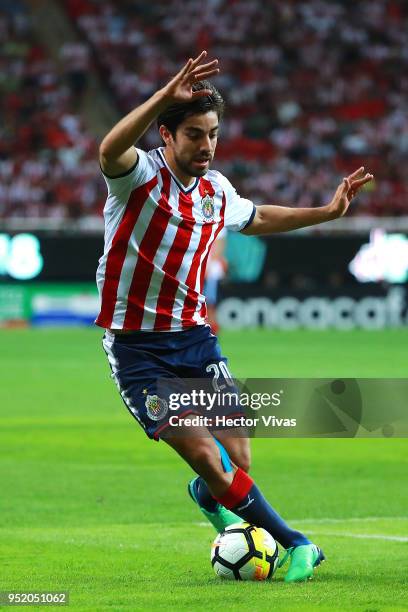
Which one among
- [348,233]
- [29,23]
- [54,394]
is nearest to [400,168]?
[348,233]

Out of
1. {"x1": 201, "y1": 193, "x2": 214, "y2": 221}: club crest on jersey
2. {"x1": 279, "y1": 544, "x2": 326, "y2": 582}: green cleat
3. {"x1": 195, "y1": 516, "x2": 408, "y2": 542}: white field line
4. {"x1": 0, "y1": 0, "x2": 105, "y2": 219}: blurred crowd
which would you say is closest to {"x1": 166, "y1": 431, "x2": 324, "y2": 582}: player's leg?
{"x1": 279, "y1": 544, "x2": 326, "y2": 582}: green cleat

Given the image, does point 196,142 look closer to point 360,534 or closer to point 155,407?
point 155,407

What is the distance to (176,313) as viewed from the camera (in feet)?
19.1

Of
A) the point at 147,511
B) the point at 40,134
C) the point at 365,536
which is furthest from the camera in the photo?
the point at 40,134

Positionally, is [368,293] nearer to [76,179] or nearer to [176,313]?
[76,179]

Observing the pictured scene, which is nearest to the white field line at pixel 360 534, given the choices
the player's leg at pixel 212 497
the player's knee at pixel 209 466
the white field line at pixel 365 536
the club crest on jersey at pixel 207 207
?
the white field line at pixel 365 536

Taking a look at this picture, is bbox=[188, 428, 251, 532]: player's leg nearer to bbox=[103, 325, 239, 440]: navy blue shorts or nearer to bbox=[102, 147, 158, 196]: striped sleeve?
bbox=[103, 325, 239, 440]: navy blue shorts

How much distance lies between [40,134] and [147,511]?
25935 mm

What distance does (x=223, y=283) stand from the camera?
2736 cm

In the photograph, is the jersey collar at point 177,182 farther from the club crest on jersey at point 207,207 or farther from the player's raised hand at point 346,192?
the player's raised hand at point 346,192

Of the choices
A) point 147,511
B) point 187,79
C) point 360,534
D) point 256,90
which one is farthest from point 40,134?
point 187,79

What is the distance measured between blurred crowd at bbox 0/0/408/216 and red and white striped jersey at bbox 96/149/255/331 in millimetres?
24516

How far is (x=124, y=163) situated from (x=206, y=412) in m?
1.18

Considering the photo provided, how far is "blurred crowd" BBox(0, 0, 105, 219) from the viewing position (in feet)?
101
